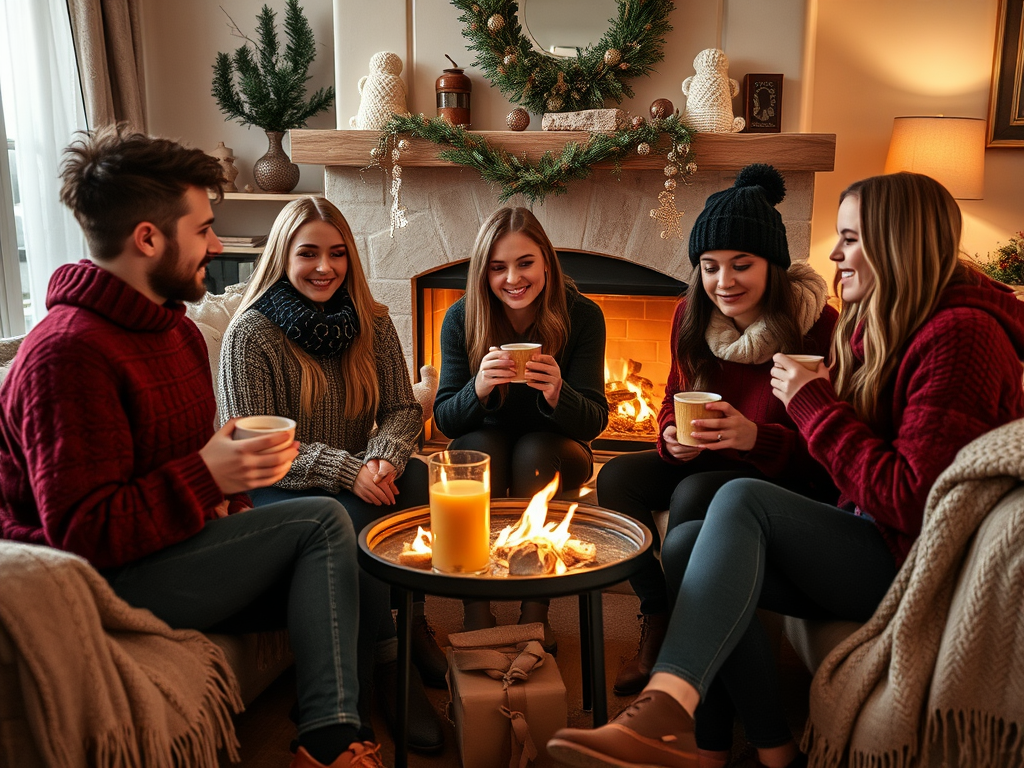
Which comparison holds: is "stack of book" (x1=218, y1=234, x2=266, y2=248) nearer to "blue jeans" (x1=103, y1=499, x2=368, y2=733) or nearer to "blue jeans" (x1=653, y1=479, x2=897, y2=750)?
"blue jeans" (x1=103, y1=499, x2=368, y2=733)

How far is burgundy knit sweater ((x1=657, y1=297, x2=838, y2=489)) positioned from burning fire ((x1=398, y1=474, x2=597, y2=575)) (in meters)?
0.46

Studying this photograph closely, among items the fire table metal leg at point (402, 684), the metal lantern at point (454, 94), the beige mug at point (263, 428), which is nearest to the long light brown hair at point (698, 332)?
the fire table metal leg at point (402, 684)

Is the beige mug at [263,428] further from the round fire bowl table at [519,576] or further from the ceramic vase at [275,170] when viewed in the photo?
the ceramic vase at [275,170]

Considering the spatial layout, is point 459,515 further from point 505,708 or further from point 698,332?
point 698,332

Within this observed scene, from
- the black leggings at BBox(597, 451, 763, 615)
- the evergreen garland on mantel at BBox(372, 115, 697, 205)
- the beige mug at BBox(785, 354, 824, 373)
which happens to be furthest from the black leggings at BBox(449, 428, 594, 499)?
the evergreen garland on mantel at BBox(372, 115, 697, 205)

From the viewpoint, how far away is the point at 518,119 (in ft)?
10.6

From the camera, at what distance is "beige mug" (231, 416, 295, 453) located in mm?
1354

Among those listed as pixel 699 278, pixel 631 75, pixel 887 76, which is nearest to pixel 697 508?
pixel 699 278

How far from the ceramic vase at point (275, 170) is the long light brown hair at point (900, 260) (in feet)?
8.89

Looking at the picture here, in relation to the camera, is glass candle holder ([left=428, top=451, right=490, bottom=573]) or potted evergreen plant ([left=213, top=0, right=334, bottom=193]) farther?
potted evergreen plant ([left=213, top=0, right=334, bottom=193])

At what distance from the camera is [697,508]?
186 centimetres

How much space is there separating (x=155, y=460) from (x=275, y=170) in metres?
2.47

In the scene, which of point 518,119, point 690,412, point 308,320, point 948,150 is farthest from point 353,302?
point 948,150

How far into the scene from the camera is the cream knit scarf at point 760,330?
6.43 feet
